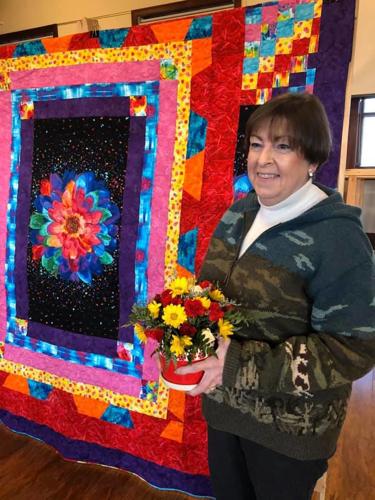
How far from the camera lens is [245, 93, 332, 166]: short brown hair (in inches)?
34.4

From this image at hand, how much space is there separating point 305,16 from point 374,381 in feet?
7.17

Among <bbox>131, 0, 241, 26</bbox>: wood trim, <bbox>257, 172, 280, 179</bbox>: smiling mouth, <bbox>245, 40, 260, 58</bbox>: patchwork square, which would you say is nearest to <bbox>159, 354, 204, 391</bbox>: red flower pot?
<bbox>257, 172, 280, 179</bbox>: smiling mouth

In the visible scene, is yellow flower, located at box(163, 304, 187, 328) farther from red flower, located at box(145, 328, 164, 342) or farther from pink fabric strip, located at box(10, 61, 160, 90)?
pink fabric strip, located at box(10, 61, 160, 90)

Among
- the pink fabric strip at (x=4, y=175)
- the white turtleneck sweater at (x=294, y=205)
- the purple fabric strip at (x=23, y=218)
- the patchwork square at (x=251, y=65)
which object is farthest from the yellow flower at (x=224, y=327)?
the pink fabric strip at (x=4, y=175)

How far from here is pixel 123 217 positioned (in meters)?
1.61

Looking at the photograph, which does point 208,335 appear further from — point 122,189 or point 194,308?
point 122,189

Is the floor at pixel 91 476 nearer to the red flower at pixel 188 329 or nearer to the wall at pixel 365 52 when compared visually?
the red flower at pixel 188 329

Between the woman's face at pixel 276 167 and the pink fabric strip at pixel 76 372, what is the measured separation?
3.62 feet

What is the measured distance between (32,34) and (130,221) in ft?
8.28

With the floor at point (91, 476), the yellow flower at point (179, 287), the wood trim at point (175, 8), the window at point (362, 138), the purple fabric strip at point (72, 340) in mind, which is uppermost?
the wood trim at point (175, 8)

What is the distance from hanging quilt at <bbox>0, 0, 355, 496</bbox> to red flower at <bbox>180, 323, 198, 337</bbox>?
664mm

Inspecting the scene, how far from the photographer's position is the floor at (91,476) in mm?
1614

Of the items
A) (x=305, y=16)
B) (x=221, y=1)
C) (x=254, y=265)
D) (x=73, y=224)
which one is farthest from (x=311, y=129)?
(x=221, y=1)

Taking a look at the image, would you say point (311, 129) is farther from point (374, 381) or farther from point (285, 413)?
point (374, 381)
